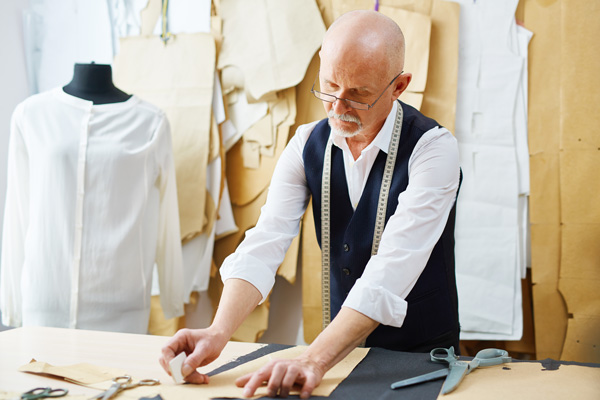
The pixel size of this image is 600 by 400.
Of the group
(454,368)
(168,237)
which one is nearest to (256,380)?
(454,368)

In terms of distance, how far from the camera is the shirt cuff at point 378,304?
4.16 ft

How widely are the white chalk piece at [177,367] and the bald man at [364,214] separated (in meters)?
0.02

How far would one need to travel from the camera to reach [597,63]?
2301 mm

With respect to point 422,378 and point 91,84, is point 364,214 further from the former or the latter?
point 91,84

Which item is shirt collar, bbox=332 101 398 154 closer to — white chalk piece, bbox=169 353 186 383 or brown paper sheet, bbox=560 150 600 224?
white chalk piece, bbox=169 353 186 383

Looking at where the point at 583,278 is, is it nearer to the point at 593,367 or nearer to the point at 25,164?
the point at 593,367

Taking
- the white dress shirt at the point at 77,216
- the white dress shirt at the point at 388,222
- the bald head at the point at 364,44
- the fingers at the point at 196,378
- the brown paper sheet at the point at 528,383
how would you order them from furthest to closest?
the white dress shirt at the point at 77,216
the bald head at the point at 364,44
the white dress shirt at the point at 388,222
the fingers at the point at 196,378
the brown paper sheet at the point at 528,383

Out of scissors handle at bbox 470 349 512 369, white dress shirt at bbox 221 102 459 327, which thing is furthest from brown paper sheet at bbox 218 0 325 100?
scissors handle at bbox 470 349 512 369

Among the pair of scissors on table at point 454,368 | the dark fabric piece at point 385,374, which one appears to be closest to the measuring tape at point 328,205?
the dark fabric piece at point 385,374

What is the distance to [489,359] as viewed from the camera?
1.25 metres

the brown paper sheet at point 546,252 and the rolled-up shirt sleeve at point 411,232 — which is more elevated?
the rolled-up shirt sleeve at point 411,232

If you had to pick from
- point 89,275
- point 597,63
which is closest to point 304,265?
point 89,275

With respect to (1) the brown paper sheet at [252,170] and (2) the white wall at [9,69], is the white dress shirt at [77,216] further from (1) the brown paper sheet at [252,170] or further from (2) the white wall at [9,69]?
(2) the white wall at [9,69]

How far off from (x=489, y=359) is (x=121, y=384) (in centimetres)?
73
